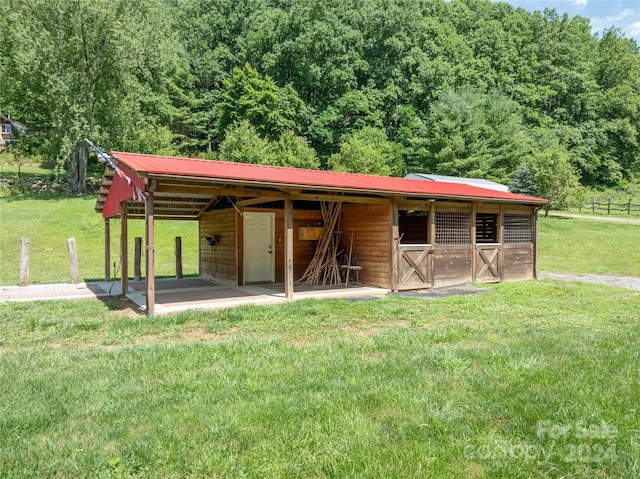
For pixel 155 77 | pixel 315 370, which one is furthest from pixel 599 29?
pixel 315 370

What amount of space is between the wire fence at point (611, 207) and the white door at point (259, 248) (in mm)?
24387

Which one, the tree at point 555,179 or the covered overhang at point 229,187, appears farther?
the tree at point 555,179

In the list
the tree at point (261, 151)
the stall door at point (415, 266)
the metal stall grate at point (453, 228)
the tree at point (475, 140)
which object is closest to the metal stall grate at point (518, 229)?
the metal stall grate at point (453, 228)

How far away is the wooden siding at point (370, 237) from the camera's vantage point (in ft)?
32.0

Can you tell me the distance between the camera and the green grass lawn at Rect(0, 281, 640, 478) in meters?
2.42

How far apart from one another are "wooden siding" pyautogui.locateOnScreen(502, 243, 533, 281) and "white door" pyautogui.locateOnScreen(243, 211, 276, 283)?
6382 millimetres

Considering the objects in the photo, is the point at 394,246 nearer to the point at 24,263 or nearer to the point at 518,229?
the point at 518,229

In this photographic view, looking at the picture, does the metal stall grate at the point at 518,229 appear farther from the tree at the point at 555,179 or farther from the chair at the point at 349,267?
the tree at the point at 555,179

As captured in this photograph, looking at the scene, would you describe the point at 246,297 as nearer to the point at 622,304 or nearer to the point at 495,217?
the point at 622,304

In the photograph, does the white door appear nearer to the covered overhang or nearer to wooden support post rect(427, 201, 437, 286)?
the covered overhang

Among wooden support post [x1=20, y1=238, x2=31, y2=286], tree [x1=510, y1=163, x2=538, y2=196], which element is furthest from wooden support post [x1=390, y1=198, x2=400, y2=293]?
tree [x1=510, y1=163, x2=538, y2=196]

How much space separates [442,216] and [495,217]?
3.12 meters

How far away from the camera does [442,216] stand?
10586mm

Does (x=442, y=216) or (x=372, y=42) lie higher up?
(x=372, y=42)
